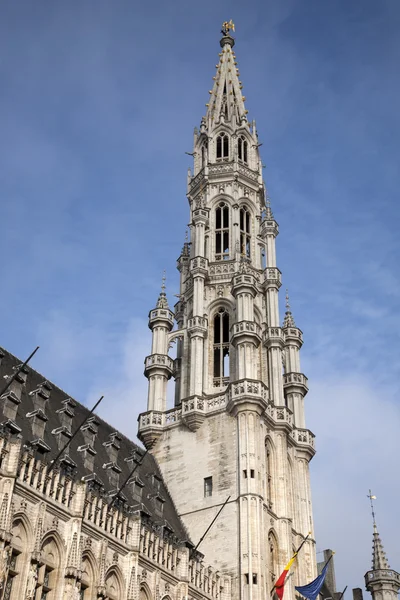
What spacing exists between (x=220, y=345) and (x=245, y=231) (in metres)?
10.7

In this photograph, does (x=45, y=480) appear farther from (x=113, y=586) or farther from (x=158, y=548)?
(x=158, y=548)

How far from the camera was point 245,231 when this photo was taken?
63406 millimetres

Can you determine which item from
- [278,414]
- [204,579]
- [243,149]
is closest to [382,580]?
[278,414]

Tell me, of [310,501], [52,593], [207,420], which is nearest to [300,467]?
[310,501]

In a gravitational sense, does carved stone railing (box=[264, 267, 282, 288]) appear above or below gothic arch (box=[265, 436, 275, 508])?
above

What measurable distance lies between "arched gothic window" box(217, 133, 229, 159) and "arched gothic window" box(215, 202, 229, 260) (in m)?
5.69

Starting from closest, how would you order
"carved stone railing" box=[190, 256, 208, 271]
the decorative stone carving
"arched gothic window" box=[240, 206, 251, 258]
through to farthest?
1. the decorative stone carving
2. "carved stone railing" box=[190, 256, 208, 271]
3. "arched gothic window" box=[240, 206, 251, 258]

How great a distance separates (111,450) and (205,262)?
17102 mm

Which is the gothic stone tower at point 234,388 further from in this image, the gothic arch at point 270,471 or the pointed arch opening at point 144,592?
the pointed arch opening at point 144,592

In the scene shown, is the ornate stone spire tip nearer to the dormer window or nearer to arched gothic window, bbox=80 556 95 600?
the dormer window

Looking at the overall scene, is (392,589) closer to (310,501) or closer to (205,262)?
(310,501)

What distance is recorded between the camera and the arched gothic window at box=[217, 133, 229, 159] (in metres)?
67.9

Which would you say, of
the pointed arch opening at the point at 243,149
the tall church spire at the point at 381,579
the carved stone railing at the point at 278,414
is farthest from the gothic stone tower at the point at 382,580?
the pointed arch opening at the point at 243,149

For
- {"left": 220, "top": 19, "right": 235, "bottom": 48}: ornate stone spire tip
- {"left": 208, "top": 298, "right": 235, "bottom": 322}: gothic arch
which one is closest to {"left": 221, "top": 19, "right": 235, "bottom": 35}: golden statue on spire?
{"left": 220, "top": 19, "right": 235, "bottom": 48}: ornate stone spire tip
